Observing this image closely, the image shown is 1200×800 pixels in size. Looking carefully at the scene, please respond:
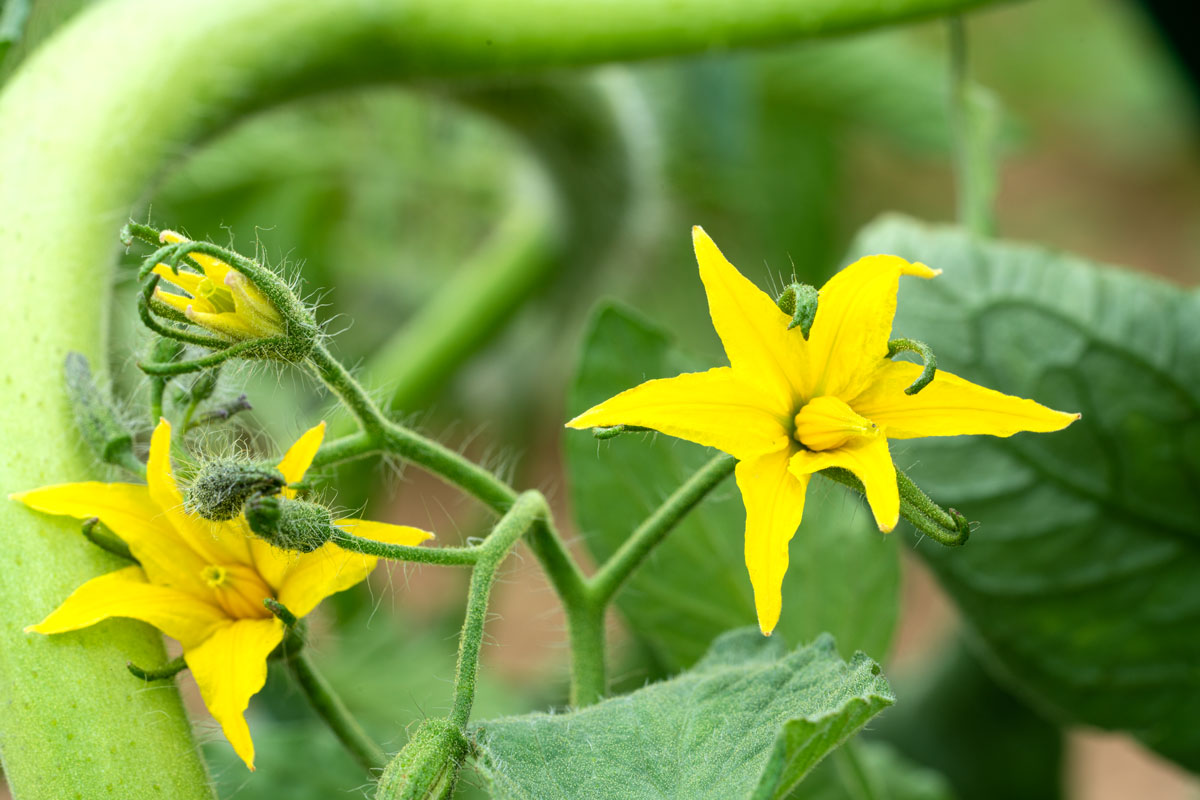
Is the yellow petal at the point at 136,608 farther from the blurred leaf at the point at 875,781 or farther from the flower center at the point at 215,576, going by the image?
the blurred leaf at the point at 875,781

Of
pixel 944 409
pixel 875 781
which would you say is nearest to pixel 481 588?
pixel 944 409

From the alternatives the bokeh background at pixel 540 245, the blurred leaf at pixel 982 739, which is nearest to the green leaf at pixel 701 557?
the bokeh background at pixel 540 245

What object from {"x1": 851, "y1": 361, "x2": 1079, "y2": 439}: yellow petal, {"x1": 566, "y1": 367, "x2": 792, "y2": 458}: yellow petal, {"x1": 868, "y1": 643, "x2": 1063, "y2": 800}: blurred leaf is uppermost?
{"x1": 851, "y1": 361, "x2": 1079, "y2": 439}: yellow petal

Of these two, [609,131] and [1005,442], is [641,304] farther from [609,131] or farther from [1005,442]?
[1005,442]

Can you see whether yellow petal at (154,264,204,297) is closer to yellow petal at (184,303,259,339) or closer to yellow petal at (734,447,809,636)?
yellow petal at (184,303,259,339)

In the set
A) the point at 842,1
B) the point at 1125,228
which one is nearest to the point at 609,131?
the point at 842,1

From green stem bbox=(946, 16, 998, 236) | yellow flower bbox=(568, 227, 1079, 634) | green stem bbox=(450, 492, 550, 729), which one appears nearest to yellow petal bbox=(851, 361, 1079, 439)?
yellow flower bbox=(568, 227, 1079, 634)

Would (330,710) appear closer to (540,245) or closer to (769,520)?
(769,520)
